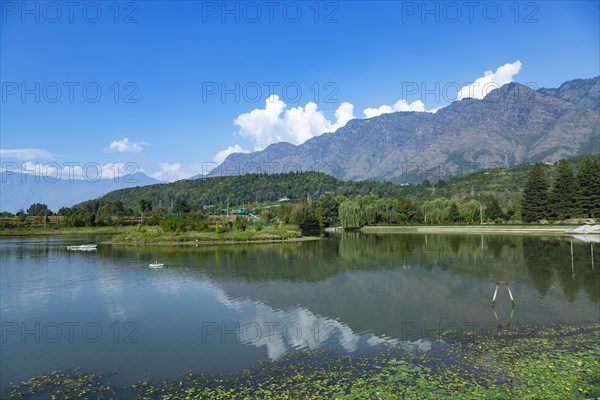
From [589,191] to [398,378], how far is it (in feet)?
297

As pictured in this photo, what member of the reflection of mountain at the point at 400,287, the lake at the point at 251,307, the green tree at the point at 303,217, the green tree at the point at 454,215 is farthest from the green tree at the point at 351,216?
the lake at the point at 251,307

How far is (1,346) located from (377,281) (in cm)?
2365

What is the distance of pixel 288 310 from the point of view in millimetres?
23141

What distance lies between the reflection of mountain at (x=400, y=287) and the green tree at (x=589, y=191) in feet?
139

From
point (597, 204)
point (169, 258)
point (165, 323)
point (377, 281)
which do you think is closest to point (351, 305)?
point (377, 281)

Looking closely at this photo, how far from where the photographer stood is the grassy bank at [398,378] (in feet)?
40.0

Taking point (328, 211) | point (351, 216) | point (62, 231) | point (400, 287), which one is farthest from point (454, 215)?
point (62, 231)

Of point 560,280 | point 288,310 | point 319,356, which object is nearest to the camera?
point 319,356

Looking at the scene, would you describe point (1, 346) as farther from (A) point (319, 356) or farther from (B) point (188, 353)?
(A) point (319, 356)

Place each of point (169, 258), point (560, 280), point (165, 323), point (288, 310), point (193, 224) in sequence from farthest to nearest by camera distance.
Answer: point (193, 224), point (169, 258), point (560, 280), point (288, 310), point (165, 323)

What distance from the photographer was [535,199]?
302 feet

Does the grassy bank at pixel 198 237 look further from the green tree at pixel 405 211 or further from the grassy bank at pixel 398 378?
the grassy bank at pixel 398 378

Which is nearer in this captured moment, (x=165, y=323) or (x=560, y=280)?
(x=165, y=323)

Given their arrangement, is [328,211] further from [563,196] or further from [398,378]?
[398,378]
